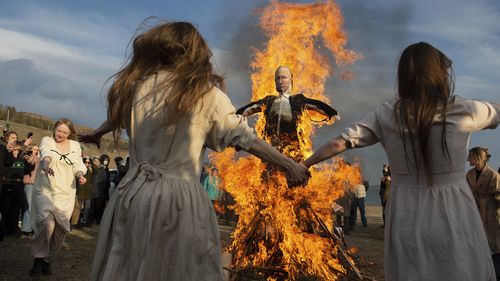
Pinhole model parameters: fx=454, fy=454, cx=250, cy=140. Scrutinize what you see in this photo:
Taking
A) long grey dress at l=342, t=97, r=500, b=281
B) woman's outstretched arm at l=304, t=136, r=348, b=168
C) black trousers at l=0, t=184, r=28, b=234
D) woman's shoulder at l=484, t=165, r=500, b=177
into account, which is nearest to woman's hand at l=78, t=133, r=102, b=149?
woman's outstretched arm at l=304, t=136, r=348, b=168

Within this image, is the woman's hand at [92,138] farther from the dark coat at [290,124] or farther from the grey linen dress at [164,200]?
the dark coat at [290,124]

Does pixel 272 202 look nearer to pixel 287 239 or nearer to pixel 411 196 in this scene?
pixel 287 239

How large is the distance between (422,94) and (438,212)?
757mm

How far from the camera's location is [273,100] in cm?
679

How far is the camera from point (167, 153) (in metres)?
2.58

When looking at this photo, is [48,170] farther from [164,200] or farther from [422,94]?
[422,94]

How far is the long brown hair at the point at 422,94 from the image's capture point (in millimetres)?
2863

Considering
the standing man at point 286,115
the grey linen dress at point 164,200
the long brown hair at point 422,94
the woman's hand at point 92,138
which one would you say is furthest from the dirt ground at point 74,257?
the grey linen dress at point 164,200

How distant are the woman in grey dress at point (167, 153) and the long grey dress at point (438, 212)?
2.96 feet

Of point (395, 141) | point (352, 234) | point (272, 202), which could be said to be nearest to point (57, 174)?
point (272, 202)

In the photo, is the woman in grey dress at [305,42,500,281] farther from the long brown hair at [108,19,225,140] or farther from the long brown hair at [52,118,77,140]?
the long brown hair at [52,118,77,140]

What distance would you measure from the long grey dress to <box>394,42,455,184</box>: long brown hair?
52mm

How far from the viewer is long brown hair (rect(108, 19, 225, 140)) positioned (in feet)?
8.62

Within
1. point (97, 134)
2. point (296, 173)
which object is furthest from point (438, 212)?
point (97, 134)
